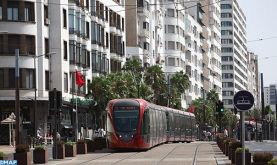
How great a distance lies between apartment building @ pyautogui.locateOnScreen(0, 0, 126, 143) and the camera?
7169 centimetres

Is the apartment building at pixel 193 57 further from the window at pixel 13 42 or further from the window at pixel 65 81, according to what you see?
the window at pixel 13 42

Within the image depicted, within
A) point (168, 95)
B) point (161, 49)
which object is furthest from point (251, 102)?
point (161, 49)

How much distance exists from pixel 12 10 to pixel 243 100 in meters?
53.5

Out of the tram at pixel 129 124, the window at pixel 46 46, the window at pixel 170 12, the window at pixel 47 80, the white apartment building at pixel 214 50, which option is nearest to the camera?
the tram at pixel 129 124

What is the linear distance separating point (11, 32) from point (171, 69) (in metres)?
60.2

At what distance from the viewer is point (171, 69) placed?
423ft

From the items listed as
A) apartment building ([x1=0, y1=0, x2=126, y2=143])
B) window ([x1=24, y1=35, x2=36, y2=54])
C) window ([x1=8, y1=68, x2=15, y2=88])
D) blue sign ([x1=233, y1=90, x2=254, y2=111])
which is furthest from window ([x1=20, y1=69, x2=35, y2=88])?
blue sign ([x1=233, y1=90, x2=254, y2=111])

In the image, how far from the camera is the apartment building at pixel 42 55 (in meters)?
71.7

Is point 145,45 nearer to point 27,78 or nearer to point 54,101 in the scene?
point 27,78

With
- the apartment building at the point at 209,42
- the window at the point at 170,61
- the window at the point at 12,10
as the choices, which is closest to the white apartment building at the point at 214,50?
the apartment building at the point at 209,42

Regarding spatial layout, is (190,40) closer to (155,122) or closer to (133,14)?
(133,14)

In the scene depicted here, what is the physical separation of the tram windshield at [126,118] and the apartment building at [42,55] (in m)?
20.4

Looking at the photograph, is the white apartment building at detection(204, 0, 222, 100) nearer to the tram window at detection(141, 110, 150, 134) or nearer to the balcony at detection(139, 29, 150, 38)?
the balcony at detection(139, 29, 150, 38)

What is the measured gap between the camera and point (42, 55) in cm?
6800
